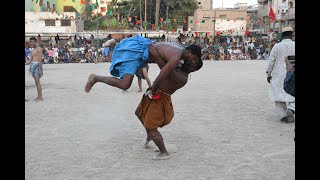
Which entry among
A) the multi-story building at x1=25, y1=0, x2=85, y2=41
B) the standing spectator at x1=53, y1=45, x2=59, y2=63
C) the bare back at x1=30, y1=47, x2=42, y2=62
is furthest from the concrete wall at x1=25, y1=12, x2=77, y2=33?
the bare back at x1=30, y1=47, x2=42, y2=62

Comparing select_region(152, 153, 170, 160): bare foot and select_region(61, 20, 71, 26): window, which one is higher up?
select_region(61, 20, 71, 26): window

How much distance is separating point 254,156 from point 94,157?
1.81 meters

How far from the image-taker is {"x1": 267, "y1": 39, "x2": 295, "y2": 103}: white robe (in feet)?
22.7

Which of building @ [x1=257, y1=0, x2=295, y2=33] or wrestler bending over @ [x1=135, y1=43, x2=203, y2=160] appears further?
building @ [x1=257, y1=0, x2=295, y2=33]

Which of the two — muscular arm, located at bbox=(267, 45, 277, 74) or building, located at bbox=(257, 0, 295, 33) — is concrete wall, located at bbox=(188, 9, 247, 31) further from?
muscular arm, located at bbox=(267, 45, 277, 74)

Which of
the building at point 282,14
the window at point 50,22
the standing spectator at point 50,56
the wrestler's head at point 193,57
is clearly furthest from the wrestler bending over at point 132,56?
the window at point 50,22

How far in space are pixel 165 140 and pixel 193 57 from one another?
1540 millimetres

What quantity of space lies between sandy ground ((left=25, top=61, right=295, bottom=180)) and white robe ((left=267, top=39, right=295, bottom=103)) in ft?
1.47

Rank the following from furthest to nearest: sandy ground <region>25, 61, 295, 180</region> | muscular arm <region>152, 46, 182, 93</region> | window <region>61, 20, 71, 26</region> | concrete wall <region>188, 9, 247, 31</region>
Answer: concrete wall <region>188, 9, 247, 31</region>, window <region>61, 20, 71, 26</region>, muscular arm <region>152, 46, 182, 93</region>, sandy ground <region>25, 61, 295, 180</region>

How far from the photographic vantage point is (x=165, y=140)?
5.70m

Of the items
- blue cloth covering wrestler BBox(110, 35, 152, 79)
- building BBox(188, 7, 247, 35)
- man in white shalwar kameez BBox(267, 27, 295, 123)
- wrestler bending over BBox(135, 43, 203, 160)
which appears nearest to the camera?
wrestler bending over BBox(135, 43, 203, 160)

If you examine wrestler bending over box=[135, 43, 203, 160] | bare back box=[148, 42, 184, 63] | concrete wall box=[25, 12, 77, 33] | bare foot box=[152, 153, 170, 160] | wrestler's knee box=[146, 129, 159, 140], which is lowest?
bare foot box=[152, 153, 170, 160]

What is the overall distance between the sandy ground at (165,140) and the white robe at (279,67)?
447mm

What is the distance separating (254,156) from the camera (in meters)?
4.84
